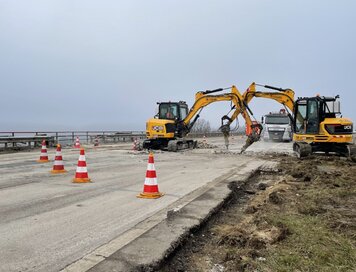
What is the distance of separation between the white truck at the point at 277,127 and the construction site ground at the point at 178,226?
86.0 feet

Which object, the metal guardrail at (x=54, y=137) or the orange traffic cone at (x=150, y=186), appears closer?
the orange traffic cone at (x=150, y=186)

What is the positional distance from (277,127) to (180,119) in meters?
13.8

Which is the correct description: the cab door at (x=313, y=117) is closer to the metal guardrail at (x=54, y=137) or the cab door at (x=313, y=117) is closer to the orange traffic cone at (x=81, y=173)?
the orange traffic cone at (x=81, y=173)

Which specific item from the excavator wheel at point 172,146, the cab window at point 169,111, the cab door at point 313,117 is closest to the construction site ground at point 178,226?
the cab door at point 313,117

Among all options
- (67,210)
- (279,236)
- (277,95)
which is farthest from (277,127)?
(279,236)

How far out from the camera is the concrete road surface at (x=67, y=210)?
4961 millimetres

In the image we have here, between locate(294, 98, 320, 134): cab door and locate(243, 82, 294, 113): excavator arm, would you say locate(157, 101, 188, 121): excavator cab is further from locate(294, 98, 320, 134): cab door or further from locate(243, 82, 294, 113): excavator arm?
locate(294, 98, 320, 134): cab door

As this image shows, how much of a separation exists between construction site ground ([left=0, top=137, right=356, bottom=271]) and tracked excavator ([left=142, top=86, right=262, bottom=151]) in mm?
11695

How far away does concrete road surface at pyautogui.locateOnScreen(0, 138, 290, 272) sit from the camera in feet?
16.3

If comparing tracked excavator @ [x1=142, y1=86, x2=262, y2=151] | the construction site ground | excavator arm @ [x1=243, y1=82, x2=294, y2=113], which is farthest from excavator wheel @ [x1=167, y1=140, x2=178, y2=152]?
the construction site ground

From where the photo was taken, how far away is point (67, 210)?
289 inches

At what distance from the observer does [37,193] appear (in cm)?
905

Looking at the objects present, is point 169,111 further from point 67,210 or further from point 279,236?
point 279,236

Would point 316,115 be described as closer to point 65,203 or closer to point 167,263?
point 65,203
